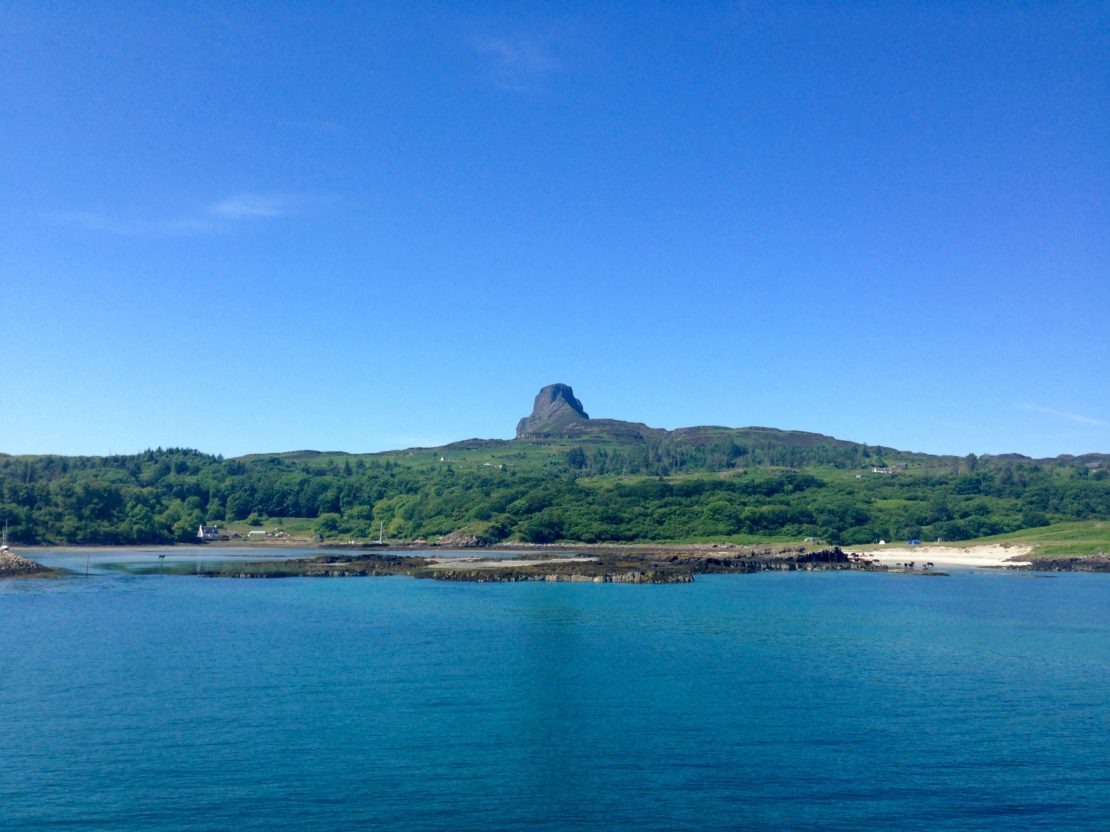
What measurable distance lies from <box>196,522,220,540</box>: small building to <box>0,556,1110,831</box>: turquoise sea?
440 ft

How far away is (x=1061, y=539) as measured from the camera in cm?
13488

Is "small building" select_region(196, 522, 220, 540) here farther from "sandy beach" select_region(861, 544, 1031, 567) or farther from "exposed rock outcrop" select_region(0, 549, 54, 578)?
"sandy beach" select_region(861, 544, 1031, 567)

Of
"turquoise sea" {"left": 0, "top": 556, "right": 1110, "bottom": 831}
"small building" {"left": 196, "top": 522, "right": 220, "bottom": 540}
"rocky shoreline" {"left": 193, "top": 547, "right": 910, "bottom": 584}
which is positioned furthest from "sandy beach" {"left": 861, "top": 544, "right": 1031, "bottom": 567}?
"small building" {"left": 196, "top": 522, "right": 220, "bottom": 540}

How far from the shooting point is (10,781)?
25062mm

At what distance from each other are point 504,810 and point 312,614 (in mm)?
44325

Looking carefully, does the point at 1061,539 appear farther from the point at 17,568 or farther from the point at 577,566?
the point at 17,568

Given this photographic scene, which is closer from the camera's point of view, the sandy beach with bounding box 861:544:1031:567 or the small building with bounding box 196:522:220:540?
the sandy beach with bounding box 861:544:1031:567

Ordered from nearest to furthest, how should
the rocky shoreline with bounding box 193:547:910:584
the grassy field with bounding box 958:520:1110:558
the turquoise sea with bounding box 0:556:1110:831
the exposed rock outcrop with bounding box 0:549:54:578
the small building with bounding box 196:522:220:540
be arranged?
the turquoise sea with bounding box 0:556:1110:831, the exposed rock outcrop with bounding box 0:549:54:578, the rocky shoreline with bounding box 193:547:910:584, the grassy field with bounding box 958:520:1110:558, the small building with bounding box 196:522:220:540

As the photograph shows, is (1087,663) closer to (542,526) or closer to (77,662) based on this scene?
(77,662)

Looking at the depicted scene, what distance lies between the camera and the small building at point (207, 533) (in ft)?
627

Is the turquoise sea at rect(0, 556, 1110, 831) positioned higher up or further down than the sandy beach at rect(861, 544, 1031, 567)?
further down

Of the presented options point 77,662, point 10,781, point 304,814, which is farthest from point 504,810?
point 77,662

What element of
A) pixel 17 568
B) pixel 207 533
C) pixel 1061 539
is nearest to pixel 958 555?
pixel 1061 539

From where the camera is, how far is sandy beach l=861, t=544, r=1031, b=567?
128m
